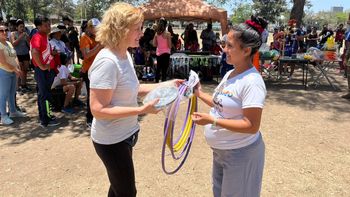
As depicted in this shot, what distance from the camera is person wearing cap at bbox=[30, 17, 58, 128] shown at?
5223 mm

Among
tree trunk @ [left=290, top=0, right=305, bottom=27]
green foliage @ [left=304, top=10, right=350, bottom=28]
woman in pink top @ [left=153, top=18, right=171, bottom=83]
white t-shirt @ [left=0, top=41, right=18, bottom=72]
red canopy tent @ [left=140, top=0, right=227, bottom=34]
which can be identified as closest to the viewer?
white t-shirt @ [left=0, top=41, right=18, bottom=72]

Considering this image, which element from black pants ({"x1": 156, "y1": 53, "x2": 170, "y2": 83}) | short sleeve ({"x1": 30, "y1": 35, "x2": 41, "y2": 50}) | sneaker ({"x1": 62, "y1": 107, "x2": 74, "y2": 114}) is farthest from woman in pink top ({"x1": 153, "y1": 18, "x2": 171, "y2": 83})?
short sleeve ({"x1": 30, "y1": 35, "x2": 41, "y2": 50})

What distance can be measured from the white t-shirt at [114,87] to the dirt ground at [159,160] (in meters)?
0.93

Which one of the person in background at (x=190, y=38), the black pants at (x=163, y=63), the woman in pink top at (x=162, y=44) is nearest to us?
the woman in pink top at (x=162, y=44)

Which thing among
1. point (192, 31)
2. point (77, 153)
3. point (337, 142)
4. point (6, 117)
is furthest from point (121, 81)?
point (192, 31)

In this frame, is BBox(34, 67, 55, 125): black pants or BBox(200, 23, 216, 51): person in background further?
BBox(200, 23, 216, 51): person in background

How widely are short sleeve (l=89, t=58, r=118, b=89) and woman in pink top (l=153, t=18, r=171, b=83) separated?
6668 millimetres

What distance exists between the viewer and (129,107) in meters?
2.09

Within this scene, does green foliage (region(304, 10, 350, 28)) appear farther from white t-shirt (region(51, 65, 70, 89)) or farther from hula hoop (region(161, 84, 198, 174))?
hula hoop (region(161, 84, 198, 174))

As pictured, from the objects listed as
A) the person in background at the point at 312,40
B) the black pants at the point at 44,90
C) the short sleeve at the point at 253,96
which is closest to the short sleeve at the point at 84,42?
the black pants at the point at 44,90

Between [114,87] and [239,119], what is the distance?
796 mm

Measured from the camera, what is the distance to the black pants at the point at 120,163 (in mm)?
2197

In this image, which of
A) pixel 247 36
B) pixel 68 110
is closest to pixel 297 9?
pixel 68 110

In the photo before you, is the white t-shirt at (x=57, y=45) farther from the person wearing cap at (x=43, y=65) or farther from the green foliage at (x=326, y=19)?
the green foliage at (x=326, y=19)
